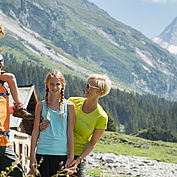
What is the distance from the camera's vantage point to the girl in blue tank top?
4.45 metres

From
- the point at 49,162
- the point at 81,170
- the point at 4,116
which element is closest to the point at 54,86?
the point at 4,116

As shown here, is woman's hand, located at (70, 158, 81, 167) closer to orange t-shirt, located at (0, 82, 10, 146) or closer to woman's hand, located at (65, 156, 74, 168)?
woman's hand, located at (65, 156, 74, 168)

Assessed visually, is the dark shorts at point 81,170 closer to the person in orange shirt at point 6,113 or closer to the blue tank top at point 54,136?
the blue tank top at point 54,136

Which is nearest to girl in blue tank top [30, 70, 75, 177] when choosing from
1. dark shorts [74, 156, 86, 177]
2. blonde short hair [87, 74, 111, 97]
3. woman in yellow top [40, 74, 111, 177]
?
woman in yellow top [40, 74, 111, 177]

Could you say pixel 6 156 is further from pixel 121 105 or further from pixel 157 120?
pixel 121 105

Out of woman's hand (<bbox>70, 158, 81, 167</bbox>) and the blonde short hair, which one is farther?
the blonde short hair

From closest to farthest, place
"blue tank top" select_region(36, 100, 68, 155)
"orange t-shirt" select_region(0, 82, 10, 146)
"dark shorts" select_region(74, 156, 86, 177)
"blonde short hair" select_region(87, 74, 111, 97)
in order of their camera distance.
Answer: "orange t-shirt" select_region(0, 82, 10, 146)
"blue tank top" select_region(36, 100, 68, 155)
"blonde short hair" select_region(87, 74, 111, 97)
"dark shorts" select_region(74, 156, 86, 177)

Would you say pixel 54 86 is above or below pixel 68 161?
above

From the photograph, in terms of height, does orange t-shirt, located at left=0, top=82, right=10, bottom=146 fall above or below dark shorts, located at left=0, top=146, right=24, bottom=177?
above

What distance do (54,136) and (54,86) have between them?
24.2 inches

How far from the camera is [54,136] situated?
443 centimetres

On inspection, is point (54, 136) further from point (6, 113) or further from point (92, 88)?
point (92, 88)

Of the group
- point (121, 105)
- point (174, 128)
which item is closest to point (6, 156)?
point (174, 128)

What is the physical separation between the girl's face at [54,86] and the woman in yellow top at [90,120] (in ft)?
1.23
